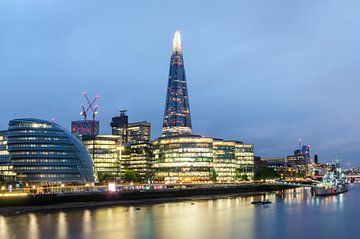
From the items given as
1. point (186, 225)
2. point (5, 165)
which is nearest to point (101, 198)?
point (5, 165)

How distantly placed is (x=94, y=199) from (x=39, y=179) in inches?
1377

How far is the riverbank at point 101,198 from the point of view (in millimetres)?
98250

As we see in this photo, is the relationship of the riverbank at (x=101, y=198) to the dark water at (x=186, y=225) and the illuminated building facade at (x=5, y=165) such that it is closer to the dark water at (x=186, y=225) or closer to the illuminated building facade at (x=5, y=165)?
the dark water at (x=186, y=225)

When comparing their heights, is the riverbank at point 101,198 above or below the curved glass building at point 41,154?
below

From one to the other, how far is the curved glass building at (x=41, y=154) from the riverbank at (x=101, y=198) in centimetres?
2876

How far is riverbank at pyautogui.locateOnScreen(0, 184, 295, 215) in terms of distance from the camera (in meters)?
98.2

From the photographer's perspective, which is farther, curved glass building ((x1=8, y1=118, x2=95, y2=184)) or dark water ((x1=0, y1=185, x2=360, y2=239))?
curved glass building ((x1=8, y1=118, x2=95, y2=184))

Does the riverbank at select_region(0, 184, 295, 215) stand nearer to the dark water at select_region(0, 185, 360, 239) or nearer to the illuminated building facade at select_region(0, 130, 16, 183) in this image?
the dark water at select_region(0, 185, 360, 239)

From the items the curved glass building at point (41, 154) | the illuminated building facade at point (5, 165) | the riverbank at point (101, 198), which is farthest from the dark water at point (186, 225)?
the illuminated building facade at point (5, 165)

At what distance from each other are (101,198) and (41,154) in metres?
36.2

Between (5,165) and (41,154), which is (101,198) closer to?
(41,154)

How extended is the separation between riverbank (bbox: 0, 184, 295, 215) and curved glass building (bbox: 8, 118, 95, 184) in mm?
28759

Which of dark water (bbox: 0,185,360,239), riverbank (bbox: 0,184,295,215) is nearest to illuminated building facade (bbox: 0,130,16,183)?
riverbank (bbox: 0,184,295,215)

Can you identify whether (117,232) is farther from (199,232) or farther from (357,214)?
(357,214)
